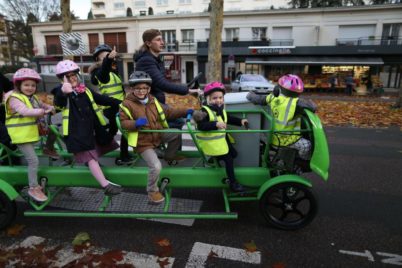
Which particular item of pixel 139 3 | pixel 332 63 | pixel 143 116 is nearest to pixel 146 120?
pixel 143 116

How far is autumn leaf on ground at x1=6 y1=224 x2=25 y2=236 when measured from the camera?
11.0 ft

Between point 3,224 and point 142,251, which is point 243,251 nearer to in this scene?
point 142,251

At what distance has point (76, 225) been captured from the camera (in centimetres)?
353

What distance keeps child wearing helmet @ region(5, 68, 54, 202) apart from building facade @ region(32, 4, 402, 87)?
24.0 meters

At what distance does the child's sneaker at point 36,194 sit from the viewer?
3438 millimetres

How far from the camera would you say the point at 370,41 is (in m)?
29.7

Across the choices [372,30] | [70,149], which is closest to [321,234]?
[70,149]

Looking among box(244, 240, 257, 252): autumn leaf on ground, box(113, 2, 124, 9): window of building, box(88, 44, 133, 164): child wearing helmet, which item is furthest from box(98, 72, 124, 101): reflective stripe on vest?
box(113, 2, 124, 9): window of building

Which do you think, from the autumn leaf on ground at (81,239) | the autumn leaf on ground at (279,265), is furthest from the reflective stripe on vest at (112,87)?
the autumn leaf on ground at (279,265)

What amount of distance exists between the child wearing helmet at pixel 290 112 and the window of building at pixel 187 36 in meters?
33.4

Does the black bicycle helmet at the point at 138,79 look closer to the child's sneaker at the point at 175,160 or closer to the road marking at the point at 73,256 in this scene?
the child's sneaker at the point at 175,160

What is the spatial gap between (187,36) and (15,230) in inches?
1361

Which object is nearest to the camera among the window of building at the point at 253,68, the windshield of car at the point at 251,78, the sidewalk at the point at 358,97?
the windshield of car at the point at 251,78

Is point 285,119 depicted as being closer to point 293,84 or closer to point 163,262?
point 293,84
